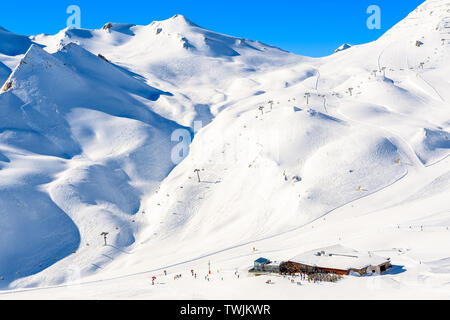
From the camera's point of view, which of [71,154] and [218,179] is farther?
[71,154]

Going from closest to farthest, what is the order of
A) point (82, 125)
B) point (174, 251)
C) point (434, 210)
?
1. point (434, 210)
2. point (174, 251)
3. point (82, 125)

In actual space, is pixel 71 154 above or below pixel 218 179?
above

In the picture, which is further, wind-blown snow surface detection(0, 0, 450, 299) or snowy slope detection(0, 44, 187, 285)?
snowy slope detection(0, 44, 187, 285)

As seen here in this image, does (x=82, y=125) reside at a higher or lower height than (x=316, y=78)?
lower

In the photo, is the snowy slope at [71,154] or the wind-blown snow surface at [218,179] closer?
the wind-blown snow surface at [218,179]
